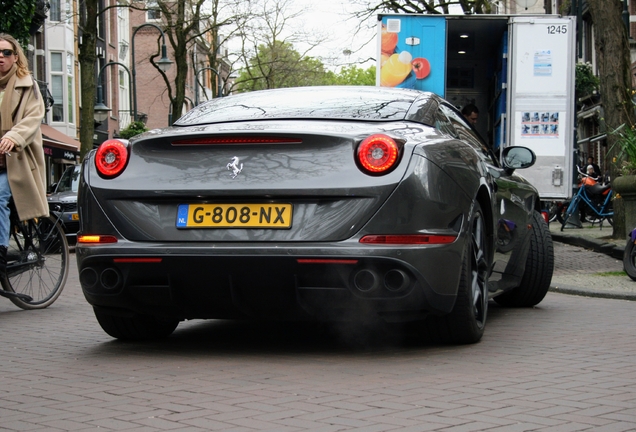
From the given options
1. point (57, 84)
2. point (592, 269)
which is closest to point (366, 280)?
point (592, 269)

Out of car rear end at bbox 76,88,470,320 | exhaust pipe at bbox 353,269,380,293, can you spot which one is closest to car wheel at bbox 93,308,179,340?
car rear end at bbox 76,88,470,320

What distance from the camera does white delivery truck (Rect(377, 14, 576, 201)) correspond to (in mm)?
13039

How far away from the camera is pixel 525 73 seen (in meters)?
13.1

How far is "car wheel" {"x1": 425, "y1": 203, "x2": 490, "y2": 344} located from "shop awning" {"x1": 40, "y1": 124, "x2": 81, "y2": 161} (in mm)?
29570

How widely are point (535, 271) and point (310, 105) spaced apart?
2907 mm

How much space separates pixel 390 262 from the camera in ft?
16.1

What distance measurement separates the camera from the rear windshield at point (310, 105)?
5590mm

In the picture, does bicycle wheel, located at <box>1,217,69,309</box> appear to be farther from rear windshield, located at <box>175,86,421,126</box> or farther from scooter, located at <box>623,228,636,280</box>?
scooter, located at <box>623,228,636,280</box>

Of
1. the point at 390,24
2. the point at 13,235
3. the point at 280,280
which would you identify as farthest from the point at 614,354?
the point at 390,24

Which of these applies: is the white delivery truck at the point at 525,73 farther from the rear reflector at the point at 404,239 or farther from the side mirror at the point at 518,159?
the rear reflector at the point at 404,239

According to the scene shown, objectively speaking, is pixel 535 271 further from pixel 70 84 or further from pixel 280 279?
pixel 70 84

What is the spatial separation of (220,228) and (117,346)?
1212 millimetres

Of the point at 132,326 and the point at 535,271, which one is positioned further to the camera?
the point at 535,271

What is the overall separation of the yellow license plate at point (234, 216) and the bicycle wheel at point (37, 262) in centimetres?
301
